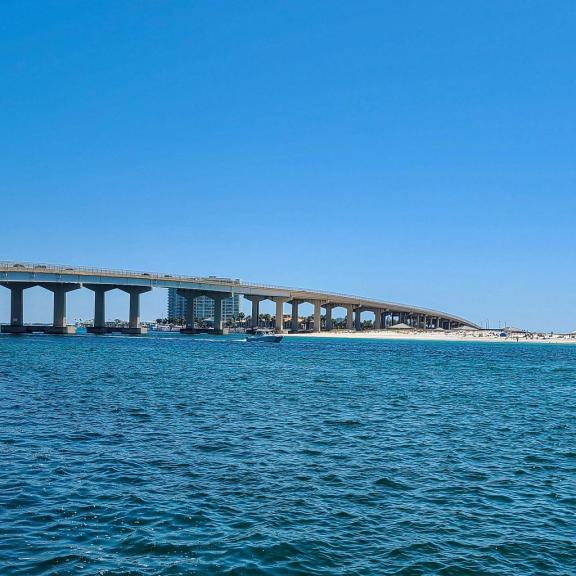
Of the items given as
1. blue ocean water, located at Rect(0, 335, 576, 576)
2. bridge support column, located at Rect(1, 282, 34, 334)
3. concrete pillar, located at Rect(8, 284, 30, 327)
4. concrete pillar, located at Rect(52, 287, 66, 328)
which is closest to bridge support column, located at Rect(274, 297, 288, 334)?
concrete pillar, located at Rect(52, 287, 66, 328)

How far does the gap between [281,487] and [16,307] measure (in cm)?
13617

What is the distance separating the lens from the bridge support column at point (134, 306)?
153m

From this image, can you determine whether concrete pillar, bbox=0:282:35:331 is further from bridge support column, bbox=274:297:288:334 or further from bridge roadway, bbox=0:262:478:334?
bridge support column, bbox=274:297:288:334

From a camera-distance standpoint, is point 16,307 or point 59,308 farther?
point 59,308

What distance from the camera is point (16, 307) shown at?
140 metres

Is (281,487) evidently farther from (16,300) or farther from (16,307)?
(16,307)

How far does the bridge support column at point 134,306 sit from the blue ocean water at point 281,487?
4652 inches

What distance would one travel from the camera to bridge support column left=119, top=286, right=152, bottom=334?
502ft

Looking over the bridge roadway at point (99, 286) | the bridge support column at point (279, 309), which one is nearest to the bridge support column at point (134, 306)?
the bridge roadway at point (99, 286)

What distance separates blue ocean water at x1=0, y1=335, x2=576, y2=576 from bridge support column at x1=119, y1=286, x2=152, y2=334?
11817 cm

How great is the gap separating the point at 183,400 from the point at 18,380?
16532 mm

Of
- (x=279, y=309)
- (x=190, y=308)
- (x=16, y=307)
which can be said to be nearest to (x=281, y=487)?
(x=16, y=307)

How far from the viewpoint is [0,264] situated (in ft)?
416

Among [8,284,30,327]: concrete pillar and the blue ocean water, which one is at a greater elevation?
[8,284,30,327]: concrete pillar
